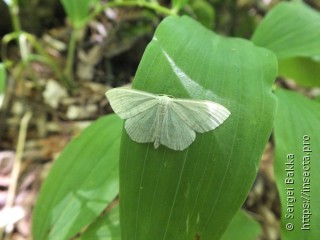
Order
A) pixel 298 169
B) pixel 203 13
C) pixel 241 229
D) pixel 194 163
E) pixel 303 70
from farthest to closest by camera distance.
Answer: pixel 203 13 → pixel 303 70 → pixel 241 229 → pixel 298 169 → pixel 194 163

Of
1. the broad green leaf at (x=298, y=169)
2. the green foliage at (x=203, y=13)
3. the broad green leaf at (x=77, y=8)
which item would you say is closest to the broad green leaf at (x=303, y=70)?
the broad green leaf at (x=298, y=169)

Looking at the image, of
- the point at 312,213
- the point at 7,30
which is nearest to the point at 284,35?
the point at 312,213

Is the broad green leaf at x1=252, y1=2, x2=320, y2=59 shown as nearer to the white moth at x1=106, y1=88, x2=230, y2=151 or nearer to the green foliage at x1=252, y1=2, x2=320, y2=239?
the green foliage at x1=252, y1=2, x2=320, y2=239

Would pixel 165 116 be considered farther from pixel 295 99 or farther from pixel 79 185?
pixel 295 99

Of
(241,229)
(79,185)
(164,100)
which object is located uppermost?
(164,100)

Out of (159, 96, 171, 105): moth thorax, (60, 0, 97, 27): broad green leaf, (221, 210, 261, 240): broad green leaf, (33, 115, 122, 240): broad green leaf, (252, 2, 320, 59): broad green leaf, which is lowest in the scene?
(221, 210, 261, 240): broad green leaf

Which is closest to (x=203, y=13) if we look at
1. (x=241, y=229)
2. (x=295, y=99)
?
(x=295, y=99)

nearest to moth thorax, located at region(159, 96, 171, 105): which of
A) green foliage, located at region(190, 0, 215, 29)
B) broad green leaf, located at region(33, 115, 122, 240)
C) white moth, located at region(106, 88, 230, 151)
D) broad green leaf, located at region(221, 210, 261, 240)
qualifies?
white moth, located at region(106, 88, 230, 151)
